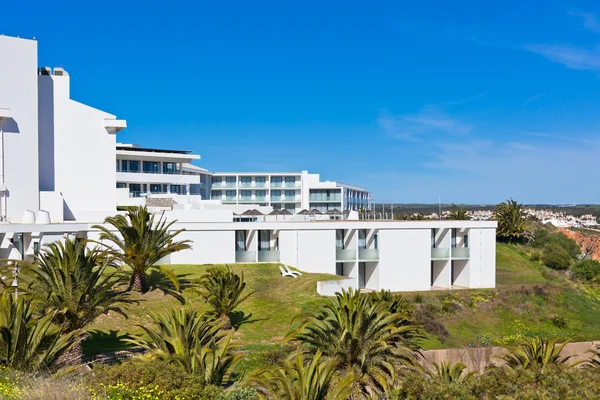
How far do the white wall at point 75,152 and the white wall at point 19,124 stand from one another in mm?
4319

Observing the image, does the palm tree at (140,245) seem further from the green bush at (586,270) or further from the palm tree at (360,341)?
the green bush at (586,270)

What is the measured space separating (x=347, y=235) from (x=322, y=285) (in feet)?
27.5

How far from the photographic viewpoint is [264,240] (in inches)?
1496

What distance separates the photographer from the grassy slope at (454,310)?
2511cm

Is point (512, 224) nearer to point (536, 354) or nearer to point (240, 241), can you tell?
point (240, 241)

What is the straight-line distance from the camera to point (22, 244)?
29.7 metres

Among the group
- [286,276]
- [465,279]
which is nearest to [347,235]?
[286,276]

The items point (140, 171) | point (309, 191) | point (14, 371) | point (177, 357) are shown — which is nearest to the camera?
point (14, 371)

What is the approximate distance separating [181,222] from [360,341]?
20.6 m

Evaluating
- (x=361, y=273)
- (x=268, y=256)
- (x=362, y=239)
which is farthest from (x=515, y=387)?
(x=361, y=273)

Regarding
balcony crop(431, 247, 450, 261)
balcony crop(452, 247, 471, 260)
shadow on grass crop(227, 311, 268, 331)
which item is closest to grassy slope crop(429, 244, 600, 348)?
balcony crop(452, 247, 471, 260)

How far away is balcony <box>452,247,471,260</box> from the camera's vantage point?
131 ft

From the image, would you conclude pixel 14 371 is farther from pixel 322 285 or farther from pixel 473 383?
pixel 322 285

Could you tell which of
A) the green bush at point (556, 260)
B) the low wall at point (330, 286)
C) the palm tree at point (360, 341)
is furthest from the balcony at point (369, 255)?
the green bush at point (556, 260)
